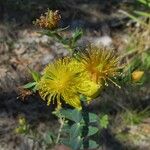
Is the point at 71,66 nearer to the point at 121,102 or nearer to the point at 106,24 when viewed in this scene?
the point at 121,102

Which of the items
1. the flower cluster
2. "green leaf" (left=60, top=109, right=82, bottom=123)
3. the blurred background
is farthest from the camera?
the blurred background

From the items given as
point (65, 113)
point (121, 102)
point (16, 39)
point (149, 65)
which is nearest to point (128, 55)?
point (149, 65)

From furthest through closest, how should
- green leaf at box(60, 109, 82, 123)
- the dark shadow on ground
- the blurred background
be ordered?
1. the dark shadow on ground
2. the blurred background
3. green leaf at box(60, 109, 82, 123)

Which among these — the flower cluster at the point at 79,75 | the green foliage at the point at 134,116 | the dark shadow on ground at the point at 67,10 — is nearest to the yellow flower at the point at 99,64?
the flower cluster at the point at 79,75

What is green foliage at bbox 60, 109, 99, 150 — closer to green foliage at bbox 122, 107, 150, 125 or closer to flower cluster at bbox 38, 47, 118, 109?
flower cluster at bbox 38, 47, 118, 109

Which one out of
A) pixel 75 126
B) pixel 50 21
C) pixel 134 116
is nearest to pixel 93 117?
pixel 75 126

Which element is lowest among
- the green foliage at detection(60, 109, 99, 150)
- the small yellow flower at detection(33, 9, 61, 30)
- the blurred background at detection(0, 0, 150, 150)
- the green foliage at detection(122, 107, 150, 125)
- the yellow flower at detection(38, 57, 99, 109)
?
the green foliage at detection(122, 107, 150, 125)

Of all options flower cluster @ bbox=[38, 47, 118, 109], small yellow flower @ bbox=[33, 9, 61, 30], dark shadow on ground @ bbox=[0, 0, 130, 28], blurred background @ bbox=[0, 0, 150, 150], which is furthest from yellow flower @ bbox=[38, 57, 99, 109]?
dark shadow on ground @ bbox=[0, 0, 130, 28]
